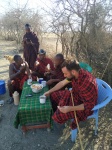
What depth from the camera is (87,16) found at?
4.40m

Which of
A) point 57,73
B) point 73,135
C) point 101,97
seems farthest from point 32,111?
point 57,73

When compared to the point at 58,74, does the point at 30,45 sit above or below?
above

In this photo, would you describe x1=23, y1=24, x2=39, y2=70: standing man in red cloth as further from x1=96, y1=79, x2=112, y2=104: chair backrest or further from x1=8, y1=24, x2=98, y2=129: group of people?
x1=96, y1=79, x2=112, y2=104: chair backrest

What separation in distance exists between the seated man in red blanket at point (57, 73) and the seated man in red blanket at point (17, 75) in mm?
680

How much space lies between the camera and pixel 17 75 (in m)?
3.88

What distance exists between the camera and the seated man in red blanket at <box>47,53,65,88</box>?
356 cm

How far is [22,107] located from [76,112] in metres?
0.83

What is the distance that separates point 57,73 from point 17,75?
3.04ft

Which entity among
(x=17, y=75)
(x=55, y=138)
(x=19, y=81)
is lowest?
(x=55, y=138)

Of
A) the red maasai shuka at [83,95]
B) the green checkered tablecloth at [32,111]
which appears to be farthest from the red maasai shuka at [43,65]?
the red maasai shuka at [83,95]

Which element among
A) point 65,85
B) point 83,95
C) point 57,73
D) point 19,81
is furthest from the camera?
point 19,81

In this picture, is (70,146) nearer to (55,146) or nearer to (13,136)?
(55,146)

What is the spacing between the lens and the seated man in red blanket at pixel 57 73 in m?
3.56

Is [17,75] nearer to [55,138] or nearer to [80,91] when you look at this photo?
[55,138]
